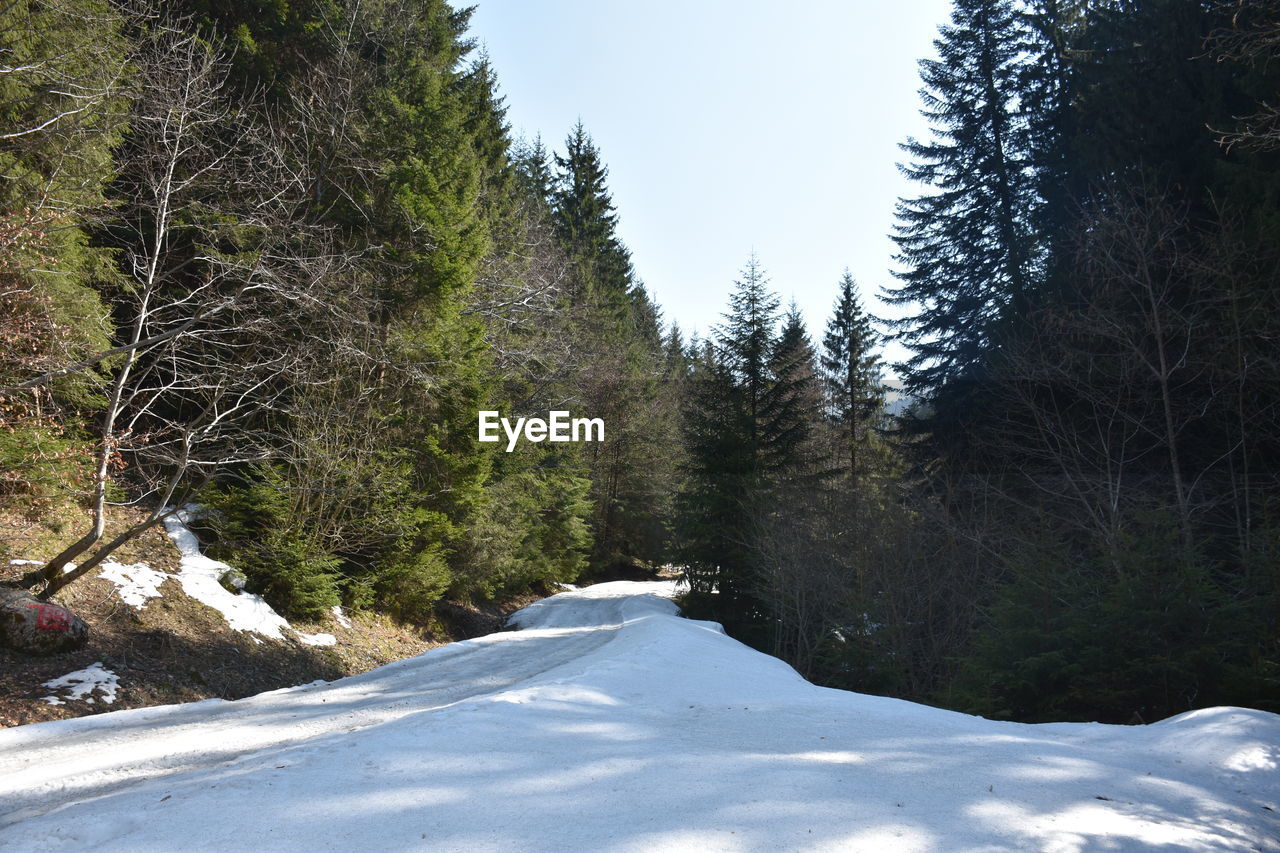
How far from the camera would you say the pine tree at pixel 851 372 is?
92.9 feet

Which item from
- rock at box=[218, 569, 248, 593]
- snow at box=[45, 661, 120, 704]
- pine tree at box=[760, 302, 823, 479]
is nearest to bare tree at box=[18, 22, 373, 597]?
rock at box=[218, 569, 248, 593]

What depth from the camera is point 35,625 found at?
24.1 feet

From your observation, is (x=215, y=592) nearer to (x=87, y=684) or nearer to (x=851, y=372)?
(x=87, y=684)

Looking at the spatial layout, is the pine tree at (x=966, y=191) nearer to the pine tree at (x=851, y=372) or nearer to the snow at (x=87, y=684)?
the pine tree at (x=851, y=372)

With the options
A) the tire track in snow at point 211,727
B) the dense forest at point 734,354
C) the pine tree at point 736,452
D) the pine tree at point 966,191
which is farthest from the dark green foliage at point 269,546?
the pine tree at point 966,191

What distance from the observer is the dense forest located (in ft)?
27.2

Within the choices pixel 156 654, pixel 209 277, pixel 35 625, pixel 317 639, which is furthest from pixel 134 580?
pixel 209 277

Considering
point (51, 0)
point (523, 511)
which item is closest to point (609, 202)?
point (523, 511)

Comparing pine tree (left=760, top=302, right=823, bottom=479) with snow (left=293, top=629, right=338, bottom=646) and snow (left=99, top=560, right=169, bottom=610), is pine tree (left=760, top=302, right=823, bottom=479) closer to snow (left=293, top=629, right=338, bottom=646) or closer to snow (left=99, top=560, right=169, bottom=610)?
snow (left=293, top=629, right=338, bottom=646)

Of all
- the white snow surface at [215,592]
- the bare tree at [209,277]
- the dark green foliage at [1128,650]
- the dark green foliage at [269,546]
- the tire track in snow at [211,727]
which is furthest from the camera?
the dark green foliage at [269,546]

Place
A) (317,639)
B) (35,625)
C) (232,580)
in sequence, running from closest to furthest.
Answer: (35,625) < (232,580) < (317,639)

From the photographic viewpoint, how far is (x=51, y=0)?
29.6 ft

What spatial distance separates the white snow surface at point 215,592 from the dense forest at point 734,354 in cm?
45

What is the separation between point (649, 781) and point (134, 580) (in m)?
9.62
